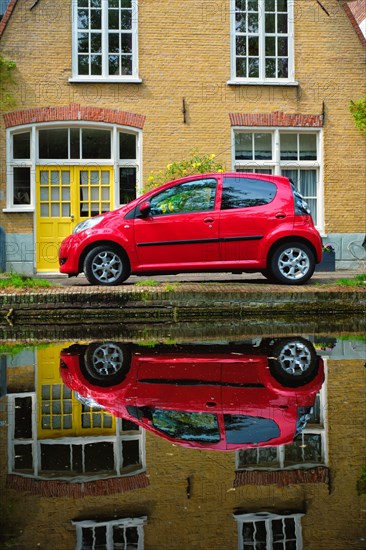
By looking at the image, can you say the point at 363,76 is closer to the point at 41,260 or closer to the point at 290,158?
the point at 290,158

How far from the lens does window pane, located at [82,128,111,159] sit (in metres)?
19.3

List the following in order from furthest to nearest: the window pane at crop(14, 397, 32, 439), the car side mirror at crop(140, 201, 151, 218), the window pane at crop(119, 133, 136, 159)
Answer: the window pane at crop(119, 133, 136, 159) < the car side mirror at crop(140, 201, 151, 218) < the window pane at crop(14, 397, 32, 439)

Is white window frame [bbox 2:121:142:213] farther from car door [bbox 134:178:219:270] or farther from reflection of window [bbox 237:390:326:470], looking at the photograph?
reflection of window [bbox 237:390:326:470]

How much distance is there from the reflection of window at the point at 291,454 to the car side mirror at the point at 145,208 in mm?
8849

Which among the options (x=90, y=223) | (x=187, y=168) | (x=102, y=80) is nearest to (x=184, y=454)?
(x=90, y=223)

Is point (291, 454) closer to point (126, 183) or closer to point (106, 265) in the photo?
point (106, 265)

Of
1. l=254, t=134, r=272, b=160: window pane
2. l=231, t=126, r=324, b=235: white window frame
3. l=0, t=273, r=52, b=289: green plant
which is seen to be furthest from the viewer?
l=254, t=134, r=272, b=160: window pane

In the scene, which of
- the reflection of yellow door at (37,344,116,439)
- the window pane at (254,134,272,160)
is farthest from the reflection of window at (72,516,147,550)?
the window pane at (254,134,272,160)

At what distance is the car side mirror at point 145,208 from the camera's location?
44.7 feet

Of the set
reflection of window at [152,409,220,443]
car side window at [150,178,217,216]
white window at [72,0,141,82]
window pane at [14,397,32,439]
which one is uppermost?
white window at [72,0,141,82]

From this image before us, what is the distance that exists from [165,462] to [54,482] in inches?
23.0

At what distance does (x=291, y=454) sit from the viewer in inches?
180

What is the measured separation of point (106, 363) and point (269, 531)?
15.1ft

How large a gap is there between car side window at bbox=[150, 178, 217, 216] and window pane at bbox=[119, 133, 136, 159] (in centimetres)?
587
